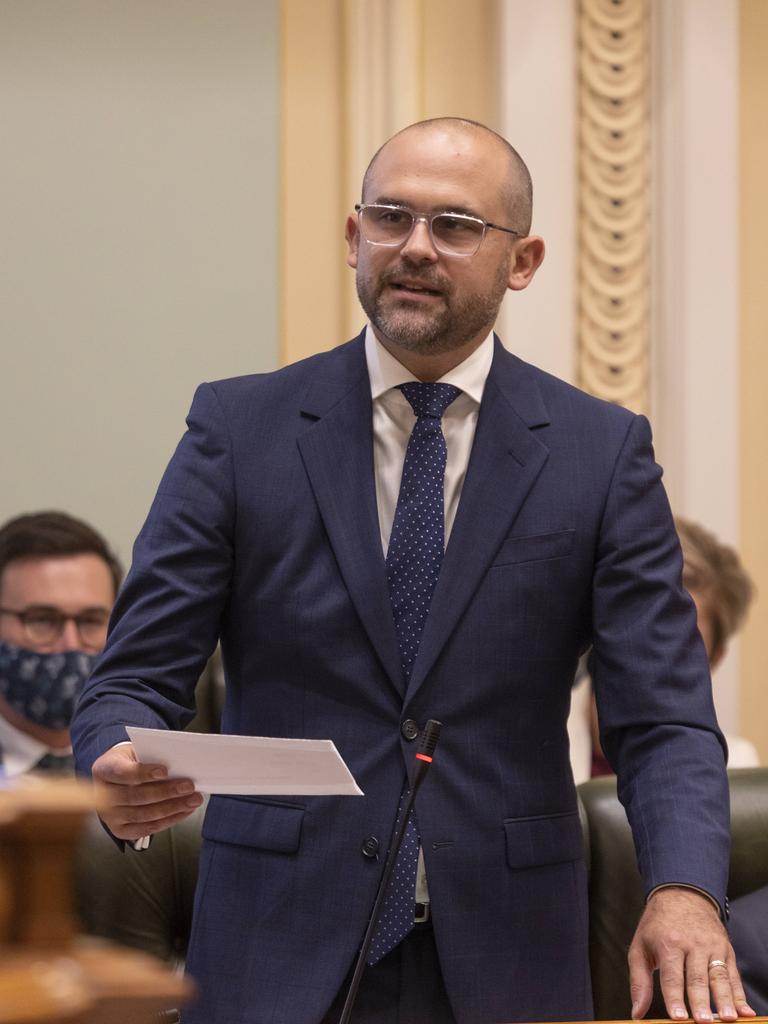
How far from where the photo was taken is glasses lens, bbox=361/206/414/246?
194 centimetres

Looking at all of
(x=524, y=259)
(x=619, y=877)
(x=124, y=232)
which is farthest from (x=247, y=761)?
(x=124, y=232)

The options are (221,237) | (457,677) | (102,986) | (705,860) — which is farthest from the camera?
(221,237)

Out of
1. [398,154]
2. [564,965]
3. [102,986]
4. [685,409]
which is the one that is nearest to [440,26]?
[685,409]

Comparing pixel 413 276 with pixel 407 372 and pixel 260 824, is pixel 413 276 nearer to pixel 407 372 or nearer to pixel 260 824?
pixel 407 372

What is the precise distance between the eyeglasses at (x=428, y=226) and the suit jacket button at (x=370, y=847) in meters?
0.73

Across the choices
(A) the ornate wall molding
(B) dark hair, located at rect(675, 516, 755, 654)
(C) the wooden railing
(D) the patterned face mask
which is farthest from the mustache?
(A) the ornate wall molding

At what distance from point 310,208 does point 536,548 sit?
230 cm

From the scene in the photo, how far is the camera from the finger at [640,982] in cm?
162

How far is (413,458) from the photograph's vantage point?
6.43ft

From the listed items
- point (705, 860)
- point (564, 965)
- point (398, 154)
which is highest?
point (398, 154)

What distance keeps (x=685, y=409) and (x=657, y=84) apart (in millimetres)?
877

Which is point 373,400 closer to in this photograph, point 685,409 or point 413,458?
point 413,458

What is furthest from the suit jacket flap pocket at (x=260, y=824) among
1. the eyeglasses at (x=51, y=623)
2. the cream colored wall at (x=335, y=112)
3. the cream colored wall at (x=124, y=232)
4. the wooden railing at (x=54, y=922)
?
the cream colored wall at (x=335, y=112)

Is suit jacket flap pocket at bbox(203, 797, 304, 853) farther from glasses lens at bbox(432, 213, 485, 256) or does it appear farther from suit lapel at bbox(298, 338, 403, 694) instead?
glasses lens at bbox(432, 213, 485, 256)
